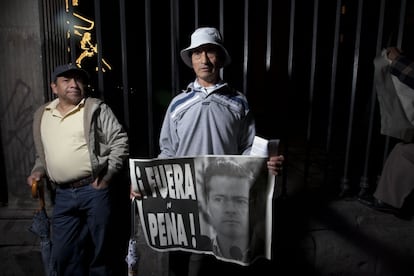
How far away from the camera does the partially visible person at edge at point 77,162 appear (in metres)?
2.86

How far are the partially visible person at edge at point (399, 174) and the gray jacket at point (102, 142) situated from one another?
2402mm

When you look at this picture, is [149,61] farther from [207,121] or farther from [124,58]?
[207,121]

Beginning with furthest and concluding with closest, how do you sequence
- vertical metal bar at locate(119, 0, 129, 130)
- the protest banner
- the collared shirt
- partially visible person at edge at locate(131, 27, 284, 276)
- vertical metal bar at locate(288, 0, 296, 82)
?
1. vertical metal bar at locate(288, 0, 296, 82)
2. vertical metal bar at locate(119, 0, 129, 130)
3. the collared shirt
4. partially visible person at edge at locate(131, 27, 284, 276)
5. the protest banner

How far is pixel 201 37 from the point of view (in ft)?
7.92

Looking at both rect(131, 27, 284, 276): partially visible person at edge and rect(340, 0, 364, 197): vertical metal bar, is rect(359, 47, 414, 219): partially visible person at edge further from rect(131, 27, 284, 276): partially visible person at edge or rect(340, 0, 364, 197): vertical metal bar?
rect(131, 27, 284, 276): partially visible person at edge

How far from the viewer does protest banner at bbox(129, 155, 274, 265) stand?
7.52ft

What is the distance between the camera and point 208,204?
2.40 metres

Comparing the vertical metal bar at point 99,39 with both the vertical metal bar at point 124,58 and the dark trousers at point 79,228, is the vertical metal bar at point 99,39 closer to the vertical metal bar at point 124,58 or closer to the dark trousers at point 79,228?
the vertical metal bar at point 124,58

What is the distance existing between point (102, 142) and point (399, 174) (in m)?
2.66

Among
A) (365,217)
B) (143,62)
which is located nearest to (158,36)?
(143,62)

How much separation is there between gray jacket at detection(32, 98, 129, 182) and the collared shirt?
57mm

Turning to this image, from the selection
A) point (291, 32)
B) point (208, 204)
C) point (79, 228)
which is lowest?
point (79, 228)

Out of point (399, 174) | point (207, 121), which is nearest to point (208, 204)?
point (207, 121)

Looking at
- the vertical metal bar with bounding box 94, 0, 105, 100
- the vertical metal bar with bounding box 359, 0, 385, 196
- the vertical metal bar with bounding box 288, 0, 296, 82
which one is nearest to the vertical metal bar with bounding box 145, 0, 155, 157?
the vertical metal bar with bounding box 94, 0, 105, 100
